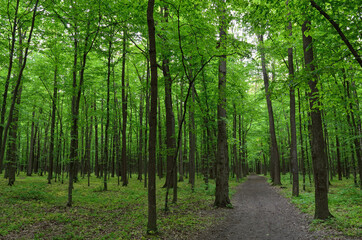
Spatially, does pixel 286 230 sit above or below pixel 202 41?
below

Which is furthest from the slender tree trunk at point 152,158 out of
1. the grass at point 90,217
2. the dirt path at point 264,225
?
the dirt path at point 264,225

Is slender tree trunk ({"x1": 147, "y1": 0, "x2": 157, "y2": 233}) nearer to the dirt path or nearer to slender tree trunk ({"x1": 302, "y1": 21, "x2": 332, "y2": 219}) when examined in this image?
the dirt path

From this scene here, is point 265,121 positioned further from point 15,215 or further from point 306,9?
point 15,215

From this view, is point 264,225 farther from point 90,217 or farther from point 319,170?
point 90,217

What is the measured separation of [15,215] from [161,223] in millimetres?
5854

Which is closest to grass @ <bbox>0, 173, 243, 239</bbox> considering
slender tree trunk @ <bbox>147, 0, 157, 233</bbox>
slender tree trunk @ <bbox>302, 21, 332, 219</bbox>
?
slender tree trunk @ <bbox>147, 0, 157, 233</bbox>

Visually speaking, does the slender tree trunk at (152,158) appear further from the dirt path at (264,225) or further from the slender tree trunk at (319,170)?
the slender tree trunk at (319,170)

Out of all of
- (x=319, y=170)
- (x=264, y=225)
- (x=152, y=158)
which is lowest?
(x=264, y=225)

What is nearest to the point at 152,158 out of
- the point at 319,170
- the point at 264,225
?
the point at 264,225

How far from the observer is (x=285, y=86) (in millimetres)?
6484

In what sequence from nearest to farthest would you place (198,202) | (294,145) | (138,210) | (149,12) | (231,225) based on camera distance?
1. (149,12)
2. (231,225)
3. (138,210)
4. (198,202)
5. (294,145)

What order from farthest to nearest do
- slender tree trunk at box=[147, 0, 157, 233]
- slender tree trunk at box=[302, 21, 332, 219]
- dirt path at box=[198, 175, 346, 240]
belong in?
slender tree trunk at box=[302, 21, 332, 219] → dirt path at box=[198, 175, 346, 240] → slender tree trunk at box=[147, 0, 157, 233]

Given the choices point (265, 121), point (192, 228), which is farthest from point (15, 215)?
point (265, 121)

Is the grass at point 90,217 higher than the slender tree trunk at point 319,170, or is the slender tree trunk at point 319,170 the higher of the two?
the slender tree trunk at point 319,170
